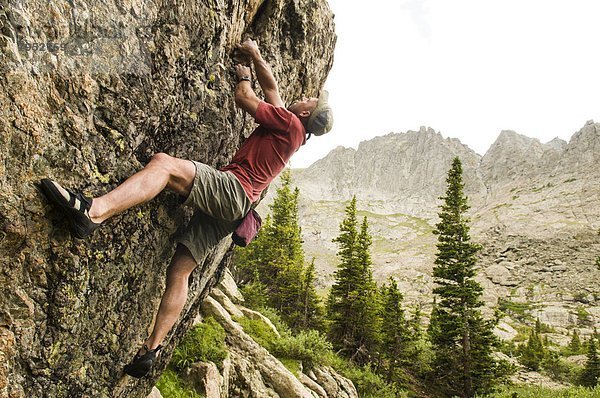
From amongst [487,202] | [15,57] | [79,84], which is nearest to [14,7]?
[15,57]

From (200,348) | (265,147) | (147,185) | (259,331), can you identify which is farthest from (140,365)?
(259,331)

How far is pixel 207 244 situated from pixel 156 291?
0.94m

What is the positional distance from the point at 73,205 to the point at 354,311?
2837 centimetres

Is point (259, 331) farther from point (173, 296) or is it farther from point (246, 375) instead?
point (173, 296)

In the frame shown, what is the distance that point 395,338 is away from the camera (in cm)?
2755

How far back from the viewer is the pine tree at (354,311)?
1131 inches

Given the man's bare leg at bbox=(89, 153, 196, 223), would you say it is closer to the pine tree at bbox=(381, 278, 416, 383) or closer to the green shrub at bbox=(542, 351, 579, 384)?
the pine tree at bbox=(381, 278, 416, 383)

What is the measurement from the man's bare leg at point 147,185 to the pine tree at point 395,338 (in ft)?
82.6

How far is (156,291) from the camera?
5.11 metres

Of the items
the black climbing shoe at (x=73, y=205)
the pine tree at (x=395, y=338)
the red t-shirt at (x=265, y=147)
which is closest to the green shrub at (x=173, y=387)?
the red t-shirt at (x=265, y=147)

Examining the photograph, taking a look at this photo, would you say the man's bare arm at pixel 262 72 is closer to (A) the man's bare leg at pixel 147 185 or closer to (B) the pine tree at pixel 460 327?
(A) the man's bare leg at pixel 147 185

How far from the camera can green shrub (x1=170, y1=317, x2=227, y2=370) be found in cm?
881

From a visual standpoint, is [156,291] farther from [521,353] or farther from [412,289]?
[412,289]

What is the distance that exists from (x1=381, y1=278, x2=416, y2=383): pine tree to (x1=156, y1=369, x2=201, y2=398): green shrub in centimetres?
2131
